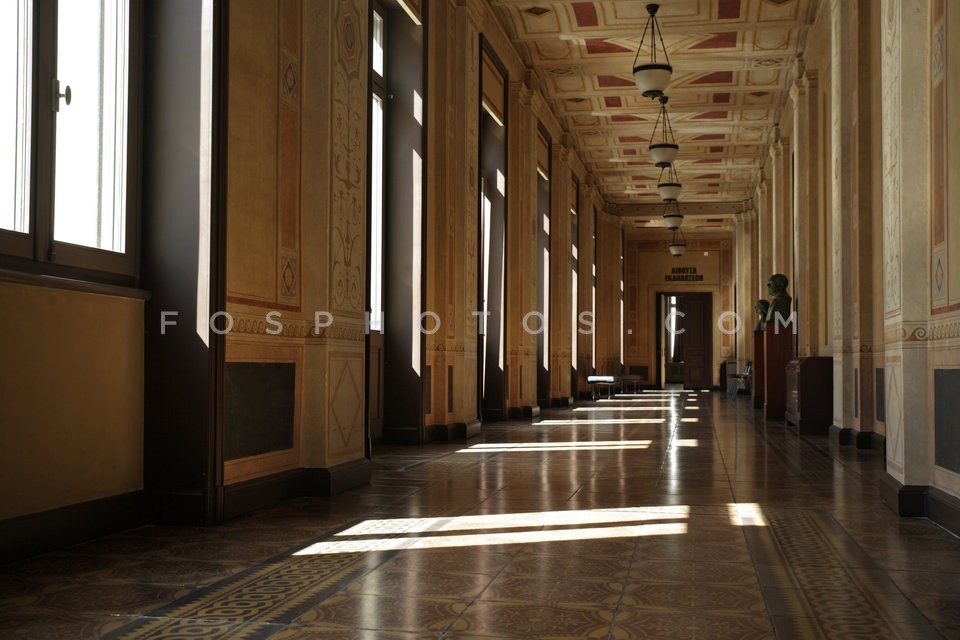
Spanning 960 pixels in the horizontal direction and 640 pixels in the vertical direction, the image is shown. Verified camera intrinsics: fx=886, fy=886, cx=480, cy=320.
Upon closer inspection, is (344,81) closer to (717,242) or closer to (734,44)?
(734,44)

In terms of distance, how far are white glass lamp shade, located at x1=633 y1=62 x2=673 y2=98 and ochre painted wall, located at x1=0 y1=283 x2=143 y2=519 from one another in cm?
672

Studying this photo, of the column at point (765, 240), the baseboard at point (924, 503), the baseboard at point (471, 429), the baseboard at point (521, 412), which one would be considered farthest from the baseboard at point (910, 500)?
the column at point (765, 240)

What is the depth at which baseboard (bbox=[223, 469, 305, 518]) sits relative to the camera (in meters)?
5.02

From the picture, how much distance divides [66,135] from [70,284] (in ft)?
2.51

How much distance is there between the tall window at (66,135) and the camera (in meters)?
4.00

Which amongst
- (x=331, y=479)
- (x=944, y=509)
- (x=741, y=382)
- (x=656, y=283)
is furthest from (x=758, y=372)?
(x=656, y=283)

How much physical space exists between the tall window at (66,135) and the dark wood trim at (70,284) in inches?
4.4

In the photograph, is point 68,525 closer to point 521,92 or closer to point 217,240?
point 217,240

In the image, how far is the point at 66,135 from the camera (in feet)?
14.4

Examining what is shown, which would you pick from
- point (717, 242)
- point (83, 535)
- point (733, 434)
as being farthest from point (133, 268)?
point (717, 242)

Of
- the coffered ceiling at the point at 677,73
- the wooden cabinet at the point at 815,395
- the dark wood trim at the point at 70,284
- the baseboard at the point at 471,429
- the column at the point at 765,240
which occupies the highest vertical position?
the coffered ceiling at the point at 677,73

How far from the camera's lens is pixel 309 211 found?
233 inches

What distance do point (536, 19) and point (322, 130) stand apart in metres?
7.74

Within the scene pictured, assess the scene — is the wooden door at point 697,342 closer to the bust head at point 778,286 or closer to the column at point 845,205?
the bust head at point 778,286
